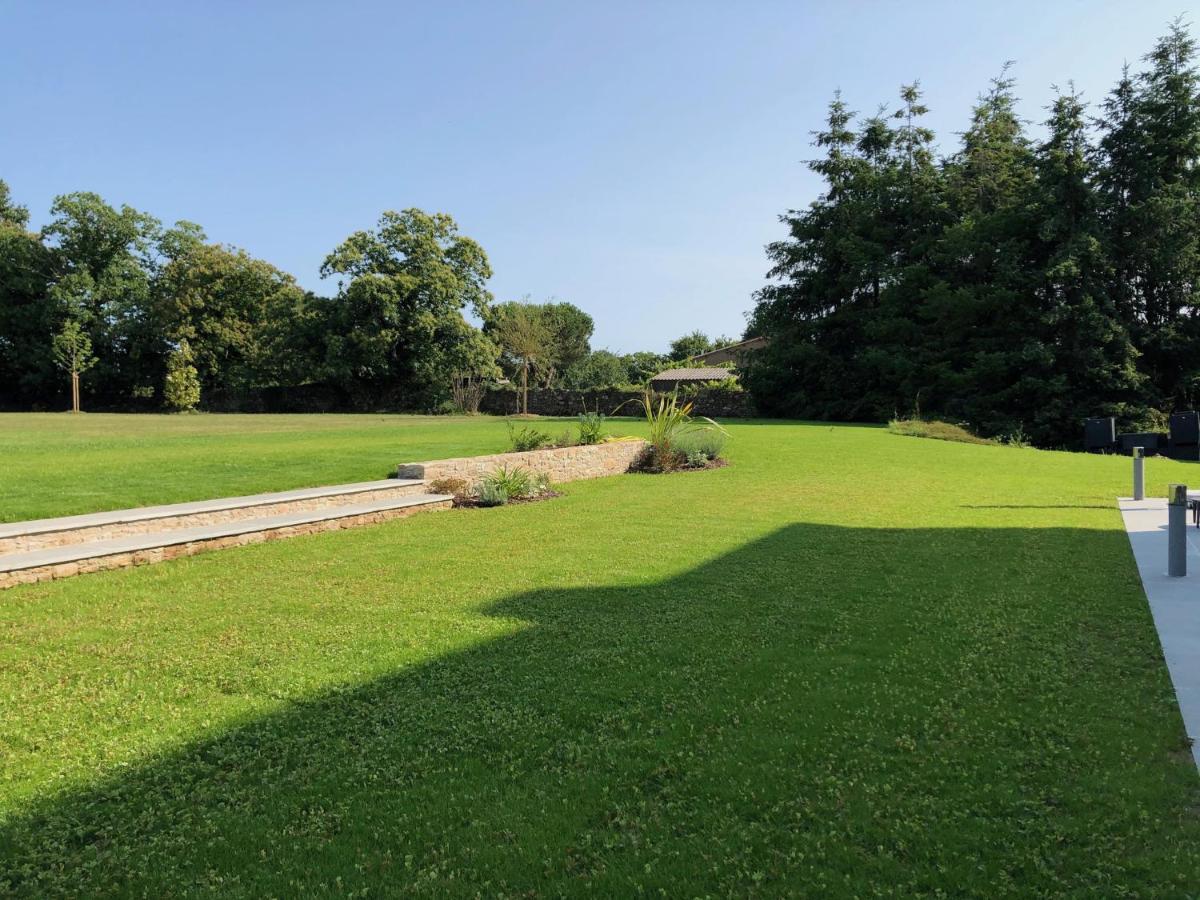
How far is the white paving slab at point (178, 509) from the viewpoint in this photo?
623cm

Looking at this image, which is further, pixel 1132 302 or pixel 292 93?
pixel 1132 302

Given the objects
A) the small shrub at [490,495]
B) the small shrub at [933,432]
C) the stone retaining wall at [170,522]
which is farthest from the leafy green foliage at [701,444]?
the small shrub at [933,432]

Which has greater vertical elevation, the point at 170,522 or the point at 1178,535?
the point at 1178,535

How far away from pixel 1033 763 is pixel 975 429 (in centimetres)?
2977

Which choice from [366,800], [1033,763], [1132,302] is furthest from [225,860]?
[1132,302]

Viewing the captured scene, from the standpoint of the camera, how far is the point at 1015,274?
29672mm

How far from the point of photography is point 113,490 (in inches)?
322

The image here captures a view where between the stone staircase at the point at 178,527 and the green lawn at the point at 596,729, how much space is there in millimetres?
265

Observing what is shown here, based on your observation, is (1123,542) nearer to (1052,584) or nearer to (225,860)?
(1052,584)

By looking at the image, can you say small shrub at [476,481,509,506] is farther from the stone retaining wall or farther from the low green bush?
the low green bush

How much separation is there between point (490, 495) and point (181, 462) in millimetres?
4419

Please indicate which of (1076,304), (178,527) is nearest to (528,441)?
(178,527)

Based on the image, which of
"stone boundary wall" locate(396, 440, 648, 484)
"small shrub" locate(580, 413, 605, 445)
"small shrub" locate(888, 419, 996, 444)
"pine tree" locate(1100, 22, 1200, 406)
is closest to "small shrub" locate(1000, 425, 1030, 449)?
"small shrub" locate(888, 419, 996, 444)

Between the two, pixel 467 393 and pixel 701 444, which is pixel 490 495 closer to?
pixel 701 444
